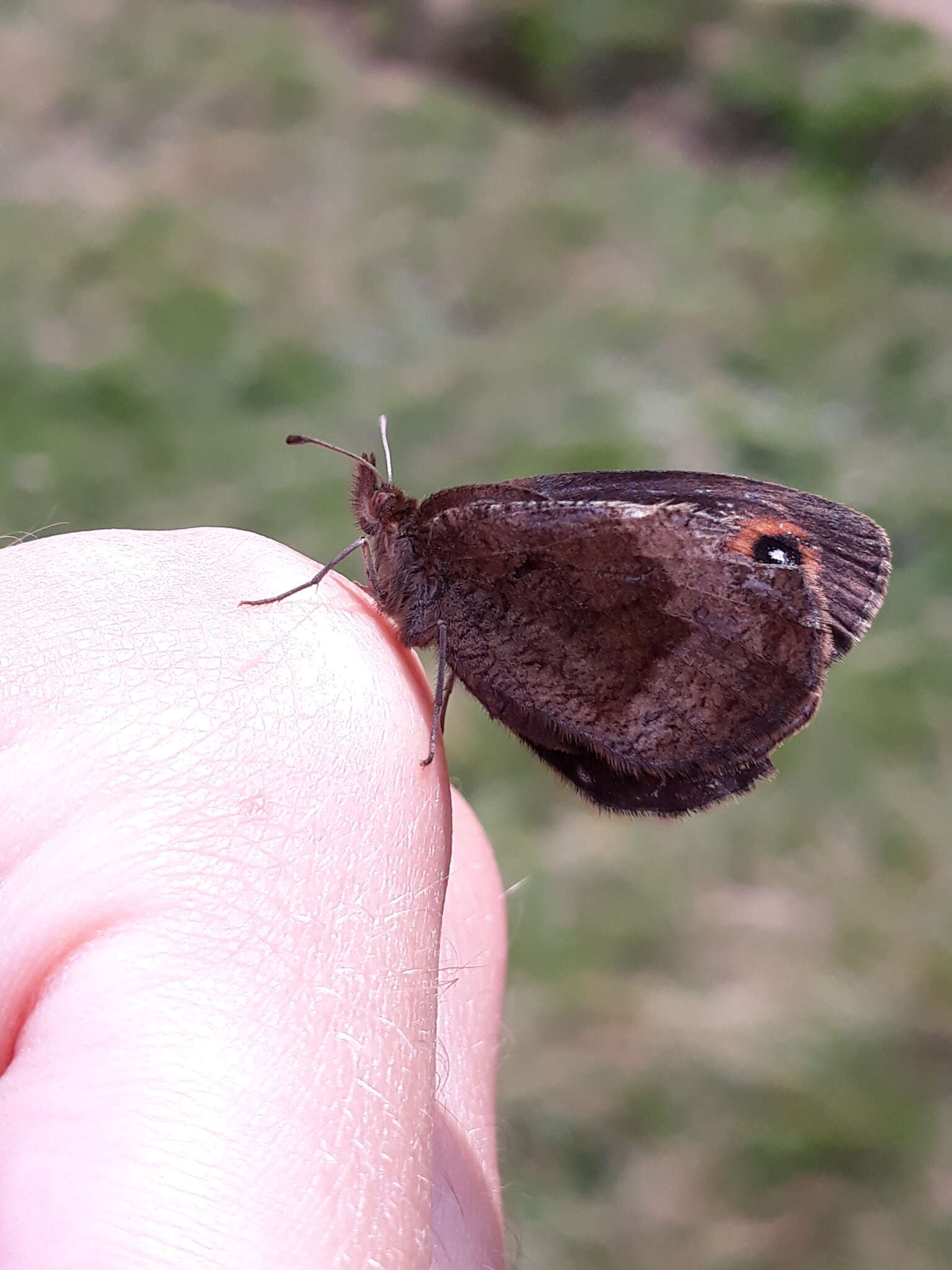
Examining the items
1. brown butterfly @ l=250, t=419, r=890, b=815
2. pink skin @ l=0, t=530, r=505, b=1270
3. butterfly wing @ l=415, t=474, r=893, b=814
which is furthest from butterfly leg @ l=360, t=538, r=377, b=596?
pink skin @ l=0, t=530, r=505, b=1270

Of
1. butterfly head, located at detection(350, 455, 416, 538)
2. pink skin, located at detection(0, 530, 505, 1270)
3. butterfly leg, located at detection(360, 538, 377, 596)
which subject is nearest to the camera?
pink skin, located at detection(0, 530, 505, 1270)

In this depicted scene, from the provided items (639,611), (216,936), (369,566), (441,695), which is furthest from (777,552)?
(216,936)

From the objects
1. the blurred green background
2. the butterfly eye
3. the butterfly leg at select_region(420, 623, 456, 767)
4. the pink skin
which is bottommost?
the blurred green background

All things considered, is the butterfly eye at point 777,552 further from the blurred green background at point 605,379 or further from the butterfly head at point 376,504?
the blurred green background at point 605,379

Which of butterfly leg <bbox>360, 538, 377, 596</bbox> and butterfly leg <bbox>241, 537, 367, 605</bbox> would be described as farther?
butterfly leg <bbox>360, 538, 377, 596</bbox>

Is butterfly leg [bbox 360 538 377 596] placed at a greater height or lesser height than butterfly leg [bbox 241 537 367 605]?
lesser

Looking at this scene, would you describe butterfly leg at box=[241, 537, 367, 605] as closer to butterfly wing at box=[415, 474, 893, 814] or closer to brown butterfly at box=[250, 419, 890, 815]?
brown butterfly at box=[250, 419, 890, 815]

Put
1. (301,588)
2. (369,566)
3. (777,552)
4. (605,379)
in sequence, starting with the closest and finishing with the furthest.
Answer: (301,588) < (777,552) < (369,566) < (605,379)

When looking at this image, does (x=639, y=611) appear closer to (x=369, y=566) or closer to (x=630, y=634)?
(x=630, y=634)
